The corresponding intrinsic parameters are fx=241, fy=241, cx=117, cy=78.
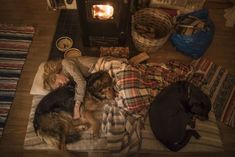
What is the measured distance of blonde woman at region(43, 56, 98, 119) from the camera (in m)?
1.94

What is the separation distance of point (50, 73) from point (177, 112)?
3.64 feet

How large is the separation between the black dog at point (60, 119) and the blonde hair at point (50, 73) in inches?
5.1

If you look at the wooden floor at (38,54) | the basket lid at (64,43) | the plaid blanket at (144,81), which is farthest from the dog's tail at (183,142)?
the basket lid at (64,43)

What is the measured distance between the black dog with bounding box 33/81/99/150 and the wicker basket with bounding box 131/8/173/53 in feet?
2.48

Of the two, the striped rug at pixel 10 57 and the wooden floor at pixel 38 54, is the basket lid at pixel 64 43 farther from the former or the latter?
the striped rug at pixel 10 57

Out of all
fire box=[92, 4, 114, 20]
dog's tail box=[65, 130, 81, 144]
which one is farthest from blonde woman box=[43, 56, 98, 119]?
fire box=[92, 4, 114, 20]

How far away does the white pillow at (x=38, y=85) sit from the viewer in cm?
212

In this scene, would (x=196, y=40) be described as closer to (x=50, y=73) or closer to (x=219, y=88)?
(x=219, y=88)

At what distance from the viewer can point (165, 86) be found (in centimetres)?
210

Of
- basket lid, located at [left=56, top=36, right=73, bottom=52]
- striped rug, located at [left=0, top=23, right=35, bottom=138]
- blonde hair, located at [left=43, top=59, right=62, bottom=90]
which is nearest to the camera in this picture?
blonde hair, located at [left=43, top=59, right=62, bottom=90]

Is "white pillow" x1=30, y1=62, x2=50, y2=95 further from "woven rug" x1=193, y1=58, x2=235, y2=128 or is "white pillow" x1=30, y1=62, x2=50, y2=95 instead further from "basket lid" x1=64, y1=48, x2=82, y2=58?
"woven rug" x1=193, y1=58, x2=235, y2=128

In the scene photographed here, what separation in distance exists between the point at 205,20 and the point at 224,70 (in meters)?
0.54

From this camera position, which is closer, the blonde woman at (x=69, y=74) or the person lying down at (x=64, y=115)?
the person lying down at (x=64, y=115)

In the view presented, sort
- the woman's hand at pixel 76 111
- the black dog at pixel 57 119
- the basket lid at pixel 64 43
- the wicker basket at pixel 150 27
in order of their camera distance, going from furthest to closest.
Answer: the basket lid at pixel 64 43 < the wicker basket at pixel 150 27 < the woman's hand at pixel 76 111 < the black dog at pixel 57 119
